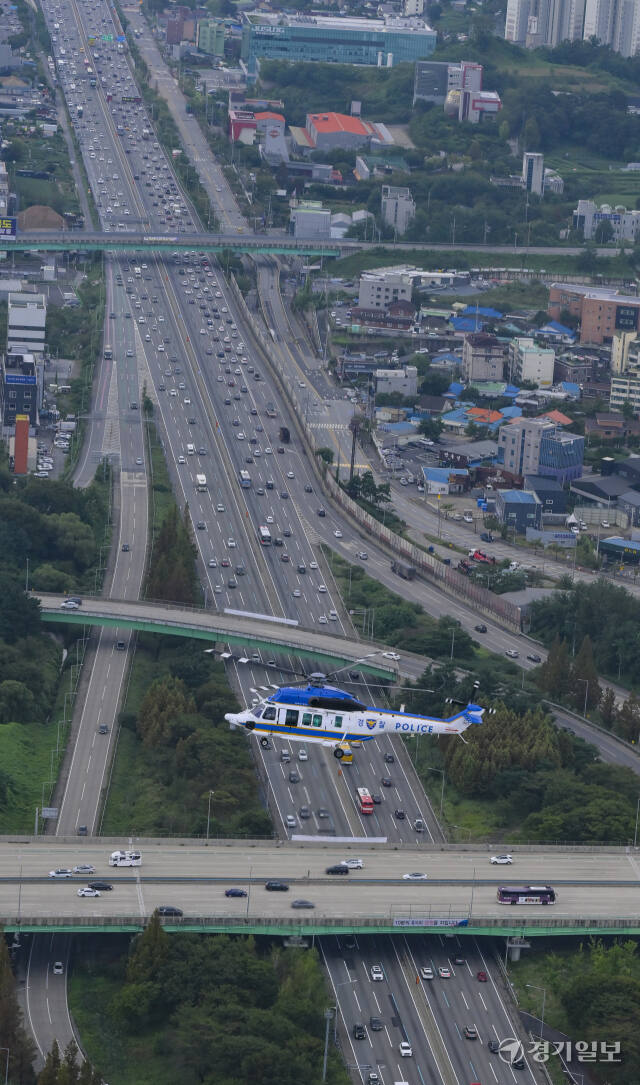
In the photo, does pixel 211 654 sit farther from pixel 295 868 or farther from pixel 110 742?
pixel 295 868

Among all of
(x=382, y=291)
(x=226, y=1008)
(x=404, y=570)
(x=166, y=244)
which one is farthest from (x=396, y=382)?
(x=226, y=1008)

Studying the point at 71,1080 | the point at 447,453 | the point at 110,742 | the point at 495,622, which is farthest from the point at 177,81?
the point at 71,1080

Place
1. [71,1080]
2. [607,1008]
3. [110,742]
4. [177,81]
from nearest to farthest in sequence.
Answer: [71,1080], [607,1008], [110,742], [177,81]

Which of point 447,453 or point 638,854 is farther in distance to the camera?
point 447,453

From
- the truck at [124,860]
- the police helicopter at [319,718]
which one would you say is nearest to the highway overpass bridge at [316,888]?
the truck at [124,860]

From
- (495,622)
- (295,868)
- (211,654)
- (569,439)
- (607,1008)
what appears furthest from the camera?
(569,439)

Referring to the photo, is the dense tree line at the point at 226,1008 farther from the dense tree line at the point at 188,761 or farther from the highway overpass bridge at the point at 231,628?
the highway overpass bridge at the point at 231,628

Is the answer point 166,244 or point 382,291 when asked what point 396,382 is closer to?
point 382,291

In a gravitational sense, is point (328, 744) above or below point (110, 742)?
above
